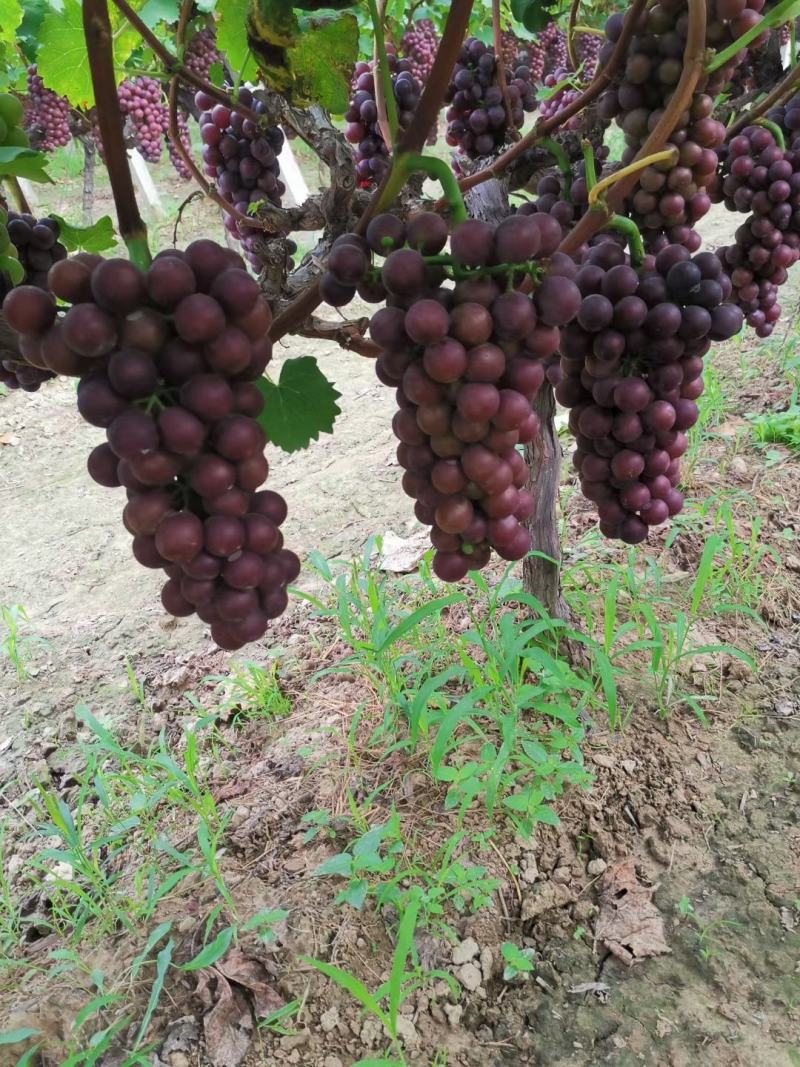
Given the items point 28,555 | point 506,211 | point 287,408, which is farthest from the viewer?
point 28,555

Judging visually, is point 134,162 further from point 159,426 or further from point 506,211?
point 159,426

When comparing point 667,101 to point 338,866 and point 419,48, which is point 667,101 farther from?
point 419,48

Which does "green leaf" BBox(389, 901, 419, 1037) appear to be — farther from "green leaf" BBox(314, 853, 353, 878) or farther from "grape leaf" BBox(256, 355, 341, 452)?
"grape leaf" BBox(256, 355, 341, 452)

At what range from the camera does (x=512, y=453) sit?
85 centimetres

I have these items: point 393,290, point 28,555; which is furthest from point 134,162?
point 393,290

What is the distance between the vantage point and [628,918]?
5.33 ft

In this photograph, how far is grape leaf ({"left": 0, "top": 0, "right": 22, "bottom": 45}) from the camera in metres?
1.90

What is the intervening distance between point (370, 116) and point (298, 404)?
0.75 metres

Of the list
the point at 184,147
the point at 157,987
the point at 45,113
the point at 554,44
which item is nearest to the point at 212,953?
the point at 157,987

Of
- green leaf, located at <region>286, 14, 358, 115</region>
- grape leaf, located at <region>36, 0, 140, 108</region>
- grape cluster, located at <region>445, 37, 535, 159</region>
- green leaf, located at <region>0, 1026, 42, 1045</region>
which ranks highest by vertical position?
grape leaf, located at <region>36, 0, 140, 108</region>

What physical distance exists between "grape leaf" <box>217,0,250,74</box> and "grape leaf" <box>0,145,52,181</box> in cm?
46

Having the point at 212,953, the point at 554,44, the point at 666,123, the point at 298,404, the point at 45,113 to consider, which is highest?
the point at 45,113

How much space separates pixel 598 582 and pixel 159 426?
193 centimetres

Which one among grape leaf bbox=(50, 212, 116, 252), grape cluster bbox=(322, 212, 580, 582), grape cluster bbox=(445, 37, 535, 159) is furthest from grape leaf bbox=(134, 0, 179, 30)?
grape cluster bbox=(322, 212, 580, 582)
